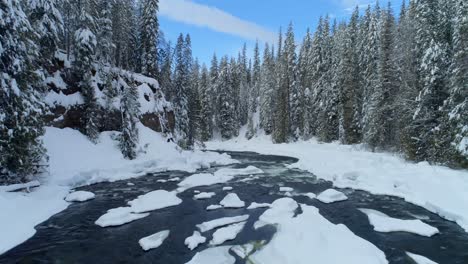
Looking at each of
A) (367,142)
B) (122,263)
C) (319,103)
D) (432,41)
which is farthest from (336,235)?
(319,103)

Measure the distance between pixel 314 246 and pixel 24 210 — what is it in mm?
9348

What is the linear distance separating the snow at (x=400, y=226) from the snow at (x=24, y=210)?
10528mm

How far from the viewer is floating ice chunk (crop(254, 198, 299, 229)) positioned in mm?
10234

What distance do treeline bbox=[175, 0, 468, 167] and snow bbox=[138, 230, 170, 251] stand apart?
48.0 ft

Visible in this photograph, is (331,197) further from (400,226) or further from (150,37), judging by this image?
(150,37)

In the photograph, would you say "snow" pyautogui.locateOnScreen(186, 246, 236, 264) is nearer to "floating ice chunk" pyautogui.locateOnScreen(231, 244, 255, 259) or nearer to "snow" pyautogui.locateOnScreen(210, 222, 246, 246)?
"floating ice chunk" pyautogui.locateOnScreen(231, 244, 255, 259)

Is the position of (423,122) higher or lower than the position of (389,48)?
lower

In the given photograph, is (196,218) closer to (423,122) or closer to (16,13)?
(16,13)

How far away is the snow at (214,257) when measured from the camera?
7312 millimetres

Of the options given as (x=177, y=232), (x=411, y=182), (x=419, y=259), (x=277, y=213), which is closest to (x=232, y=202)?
(x=277, y=213)

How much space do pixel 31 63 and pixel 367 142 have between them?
26625mm

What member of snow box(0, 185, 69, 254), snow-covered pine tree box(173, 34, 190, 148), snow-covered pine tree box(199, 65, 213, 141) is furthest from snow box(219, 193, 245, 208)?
snow-covered pine tree box(199, 65, 213, 141)

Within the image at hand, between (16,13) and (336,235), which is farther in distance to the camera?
(16,13)

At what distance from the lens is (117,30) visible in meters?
30.6
